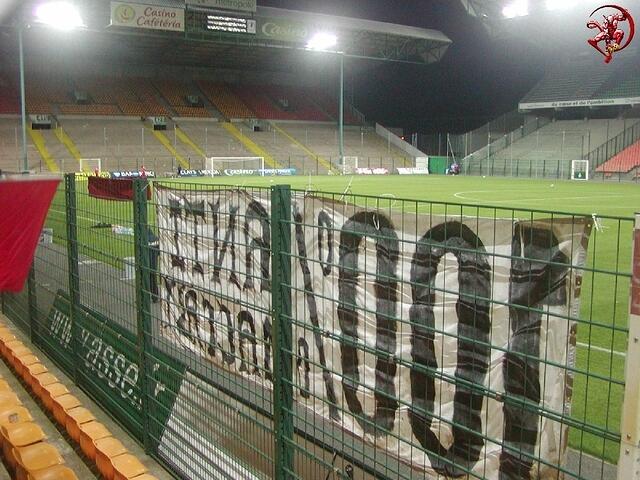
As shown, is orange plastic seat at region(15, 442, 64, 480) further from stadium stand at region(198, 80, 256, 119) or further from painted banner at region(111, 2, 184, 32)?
stadium stand at region(198, 80, 256, 119)

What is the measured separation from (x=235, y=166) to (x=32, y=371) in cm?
4000

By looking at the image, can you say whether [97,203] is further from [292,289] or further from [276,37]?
[276,37]

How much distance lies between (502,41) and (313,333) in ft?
148

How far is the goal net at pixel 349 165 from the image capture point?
48438 millimetres

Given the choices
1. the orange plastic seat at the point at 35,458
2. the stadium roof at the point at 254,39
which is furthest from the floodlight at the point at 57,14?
the orange plastic seat at the point at 35,458

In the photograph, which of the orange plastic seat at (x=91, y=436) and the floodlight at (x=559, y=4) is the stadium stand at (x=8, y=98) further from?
the orange plastic seat at (x=91, y=436)

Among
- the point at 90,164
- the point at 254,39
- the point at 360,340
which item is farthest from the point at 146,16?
the point at 360,340

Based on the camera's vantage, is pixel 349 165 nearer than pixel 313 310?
No

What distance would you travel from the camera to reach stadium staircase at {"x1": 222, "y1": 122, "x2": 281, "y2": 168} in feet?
157

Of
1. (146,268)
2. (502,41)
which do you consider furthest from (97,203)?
(502,41)

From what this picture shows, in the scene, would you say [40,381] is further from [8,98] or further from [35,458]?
[8,98]

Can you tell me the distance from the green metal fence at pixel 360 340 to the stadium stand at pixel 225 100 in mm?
49526

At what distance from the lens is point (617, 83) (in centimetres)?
4328

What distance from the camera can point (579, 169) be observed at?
1613 inches
